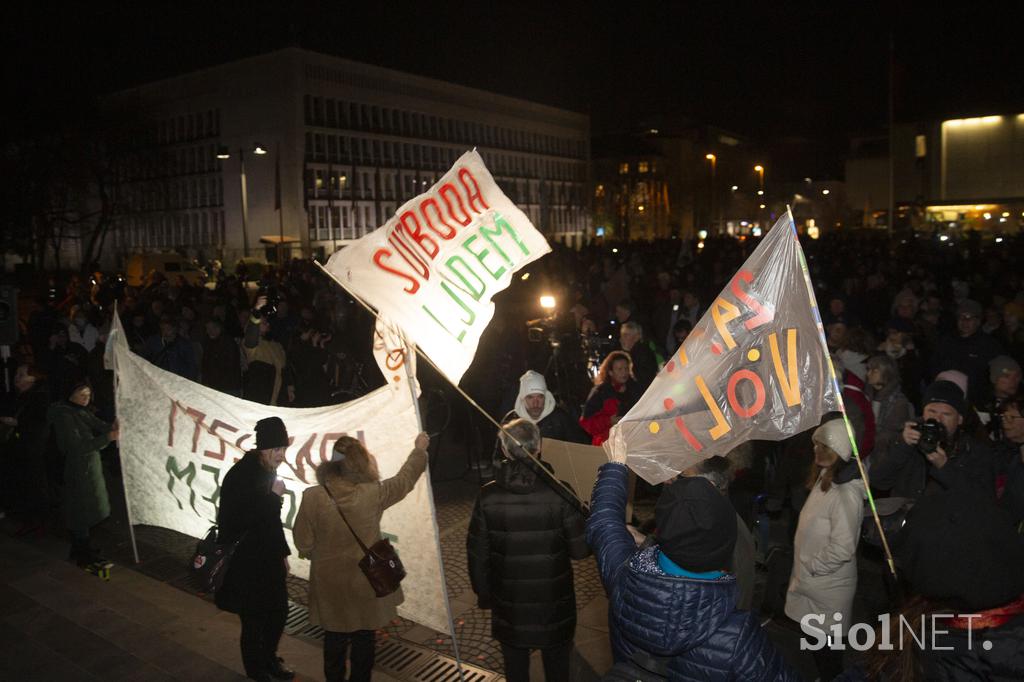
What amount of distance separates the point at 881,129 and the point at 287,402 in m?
51.0

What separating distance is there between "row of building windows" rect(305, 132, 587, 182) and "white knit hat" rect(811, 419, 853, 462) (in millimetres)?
48948

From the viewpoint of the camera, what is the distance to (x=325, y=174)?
198ft

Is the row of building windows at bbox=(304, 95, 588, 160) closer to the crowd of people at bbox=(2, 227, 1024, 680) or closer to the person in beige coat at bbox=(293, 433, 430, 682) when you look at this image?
the crowd of people at bbox=(2, 227, 1024, 680)

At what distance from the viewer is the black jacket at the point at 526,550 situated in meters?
3.80

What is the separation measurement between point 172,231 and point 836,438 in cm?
7277

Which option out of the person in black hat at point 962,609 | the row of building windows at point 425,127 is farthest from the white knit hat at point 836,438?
the row of building windows at point 425,127

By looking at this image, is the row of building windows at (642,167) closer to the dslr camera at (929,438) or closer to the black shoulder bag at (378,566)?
the dslr camera at (929,438)

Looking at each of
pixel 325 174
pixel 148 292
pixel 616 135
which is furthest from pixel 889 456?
pixel 616 135

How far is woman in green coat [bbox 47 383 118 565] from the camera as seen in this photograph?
20.5 ft

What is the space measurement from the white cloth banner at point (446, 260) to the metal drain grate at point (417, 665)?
193cm

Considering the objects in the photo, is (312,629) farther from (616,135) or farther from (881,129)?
(616,135)

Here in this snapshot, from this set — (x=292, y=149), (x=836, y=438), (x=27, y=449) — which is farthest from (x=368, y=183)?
(x=836, y=438)

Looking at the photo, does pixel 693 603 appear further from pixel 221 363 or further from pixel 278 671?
pixel 221 363

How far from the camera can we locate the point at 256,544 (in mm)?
4438
